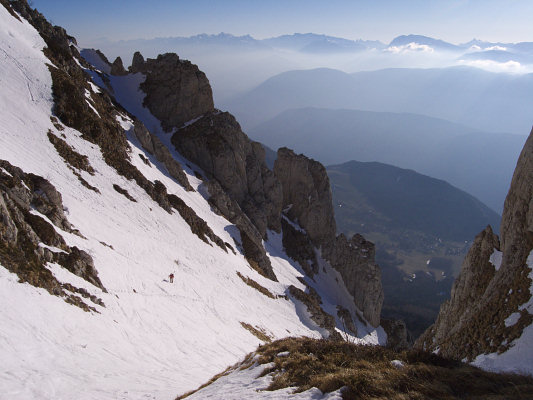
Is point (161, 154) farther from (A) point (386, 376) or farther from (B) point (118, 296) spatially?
(A) point (386, 376)

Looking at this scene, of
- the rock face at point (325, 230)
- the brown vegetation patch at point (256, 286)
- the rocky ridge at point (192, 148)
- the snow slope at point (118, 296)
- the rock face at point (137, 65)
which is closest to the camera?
the snow slope at point (118, 296)

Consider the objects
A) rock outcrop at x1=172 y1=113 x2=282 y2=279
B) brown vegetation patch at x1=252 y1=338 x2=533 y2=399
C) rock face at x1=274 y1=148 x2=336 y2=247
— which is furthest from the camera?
rock face at x1=274 y1=148 x2=336 y2=247

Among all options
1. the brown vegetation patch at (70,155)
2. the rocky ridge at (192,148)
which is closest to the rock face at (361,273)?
the rocky ridge at (192,148)

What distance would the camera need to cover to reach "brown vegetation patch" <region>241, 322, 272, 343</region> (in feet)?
109

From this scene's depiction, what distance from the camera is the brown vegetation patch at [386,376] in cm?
968

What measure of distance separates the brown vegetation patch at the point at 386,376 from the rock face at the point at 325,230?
70.2 metres

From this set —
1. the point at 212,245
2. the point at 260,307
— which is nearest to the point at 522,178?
the point at 260,307

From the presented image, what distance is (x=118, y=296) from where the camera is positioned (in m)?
23.5

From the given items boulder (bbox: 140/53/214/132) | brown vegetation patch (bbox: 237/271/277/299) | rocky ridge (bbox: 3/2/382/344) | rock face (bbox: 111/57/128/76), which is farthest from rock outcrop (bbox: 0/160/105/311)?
rock face (bbox: 111/57/128/76)

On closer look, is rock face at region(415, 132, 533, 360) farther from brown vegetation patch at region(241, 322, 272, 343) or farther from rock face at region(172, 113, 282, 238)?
rock face at region(172, 113, 282, 238)

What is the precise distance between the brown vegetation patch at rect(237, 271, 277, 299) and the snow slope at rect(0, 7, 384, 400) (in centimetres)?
103

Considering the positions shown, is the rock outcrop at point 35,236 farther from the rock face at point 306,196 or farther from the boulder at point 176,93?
the rock face at point 306,196

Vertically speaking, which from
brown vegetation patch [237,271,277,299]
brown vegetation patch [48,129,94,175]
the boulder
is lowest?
brown vegetation patch [237,271,277,299]

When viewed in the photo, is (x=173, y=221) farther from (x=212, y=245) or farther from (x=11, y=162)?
(x=11, y=162)
